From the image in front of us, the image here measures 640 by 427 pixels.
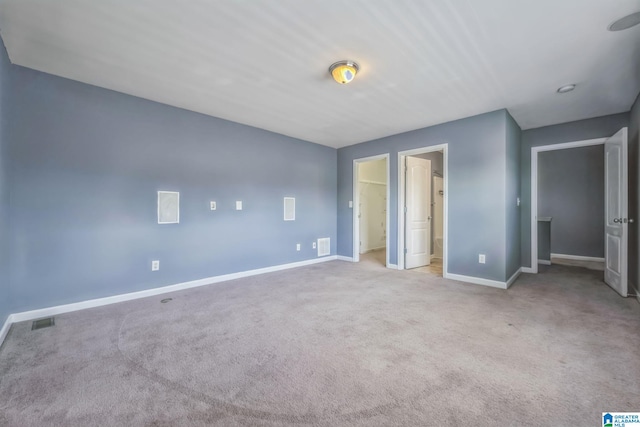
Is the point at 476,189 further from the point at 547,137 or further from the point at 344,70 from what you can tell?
the point at 344,70

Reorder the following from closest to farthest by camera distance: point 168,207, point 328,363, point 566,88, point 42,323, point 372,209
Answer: point 328,363, point 42,323, point 566,88, point 168,207, point 372,209

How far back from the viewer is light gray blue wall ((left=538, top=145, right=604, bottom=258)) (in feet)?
18.8

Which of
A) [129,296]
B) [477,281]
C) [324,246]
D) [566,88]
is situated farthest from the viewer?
[324,246]

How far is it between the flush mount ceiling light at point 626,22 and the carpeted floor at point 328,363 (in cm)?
251

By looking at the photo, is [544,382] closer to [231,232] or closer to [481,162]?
[481,162]

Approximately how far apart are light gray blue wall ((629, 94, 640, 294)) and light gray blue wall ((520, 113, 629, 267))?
10.9 inches

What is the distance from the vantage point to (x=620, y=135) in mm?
3283

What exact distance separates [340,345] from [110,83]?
12.0ft

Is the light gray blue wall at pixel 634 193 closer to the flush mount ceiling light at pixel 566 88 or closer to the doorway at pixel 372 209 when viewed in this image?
the flush mount ceiling light at pixel 566 88

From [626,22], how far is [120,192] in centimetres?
502

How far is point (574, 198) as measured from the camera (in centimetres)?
600

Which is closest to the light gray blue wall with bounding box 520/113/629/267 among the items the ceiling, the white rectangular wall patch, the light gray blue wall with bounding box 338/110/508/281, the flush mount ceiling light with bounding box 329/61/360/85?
the ceiling

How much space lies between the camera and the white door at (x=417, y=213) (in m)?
4.90

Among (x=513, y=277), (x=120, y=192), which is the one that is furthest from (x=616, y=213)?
Result: (x=120, y=192)
